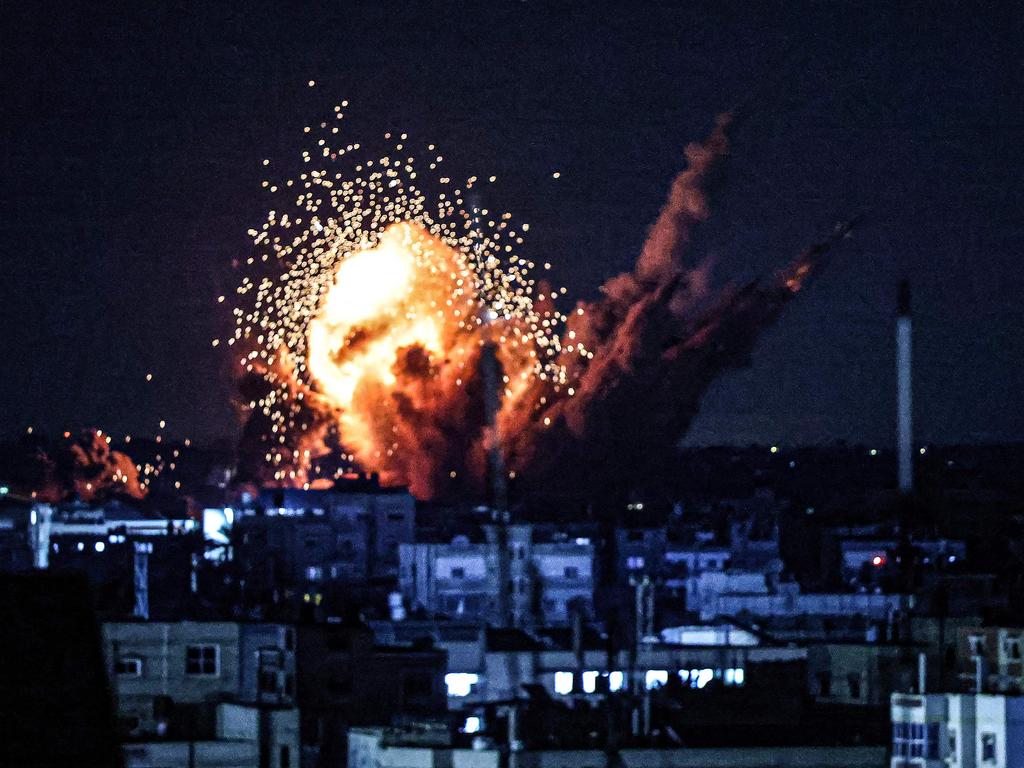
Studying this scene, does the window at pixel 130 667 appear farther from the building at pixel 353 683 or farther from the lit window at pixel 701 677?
the lit window at pixel 701 677

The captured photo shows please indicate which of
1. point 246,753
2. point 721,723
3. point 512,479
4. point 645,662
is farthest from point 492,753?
point 512,479

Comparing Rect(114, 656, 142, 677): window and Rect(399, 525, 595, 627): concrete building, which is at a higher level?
Rect(399, 525, 595, 627): concrete building

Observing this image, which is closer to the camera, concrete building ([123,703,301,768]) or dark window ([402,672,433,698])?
concrete building ([123,703,301,768])

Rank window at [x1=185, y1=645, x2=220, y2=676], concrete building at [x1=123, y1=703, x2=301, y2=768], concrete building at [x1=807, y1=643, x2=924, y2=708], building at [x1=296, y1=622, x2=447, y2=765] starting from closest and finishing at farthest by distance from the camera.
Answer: concrete building at [x1=123, y1=703, x2=301, y2=768] → building at [x1=296, y1=622, x2=447, y2=765] → window at [x1=185, y1=645, x2=220, y2=676] → concrete building at [x1=807, y1=643, x2=924, y2=708]

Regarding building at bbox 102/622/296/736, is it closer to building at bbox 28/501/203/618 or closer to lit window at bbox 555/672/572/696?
building at bbox 28/501/203/618

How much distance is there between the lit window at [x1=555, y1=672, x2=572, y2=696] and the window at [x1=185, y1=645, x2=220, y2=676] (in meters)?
4.29

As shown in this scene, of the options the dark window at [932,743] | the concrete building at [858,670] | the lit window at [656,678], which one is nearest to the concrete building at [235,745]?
the dark window at [932,743]

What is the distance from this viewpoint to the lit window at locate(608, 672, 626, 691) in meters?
33.0

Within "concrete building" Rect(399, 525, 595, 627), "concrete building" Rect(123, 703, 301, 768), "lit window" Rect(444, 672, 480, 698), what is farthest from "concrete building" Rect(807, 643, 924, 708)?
"concrete building" Rect(399, 525, 595, 627)

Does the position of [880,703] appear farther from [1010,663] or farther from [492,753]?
[492,753]

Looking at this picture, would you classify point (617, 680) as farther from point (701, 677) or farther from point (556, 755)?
point (556, 755)

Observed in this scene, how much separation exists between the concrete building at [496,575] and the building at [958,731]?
30.1m

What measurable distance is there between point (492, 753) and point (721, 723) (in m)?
5.70

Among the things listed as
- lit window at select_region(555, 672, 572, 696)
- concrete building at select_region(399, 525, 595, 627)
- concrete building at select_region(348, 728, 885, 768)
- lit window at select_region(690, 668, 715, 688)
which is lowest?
concrete building at select_region(348, 728, 885, 768)
